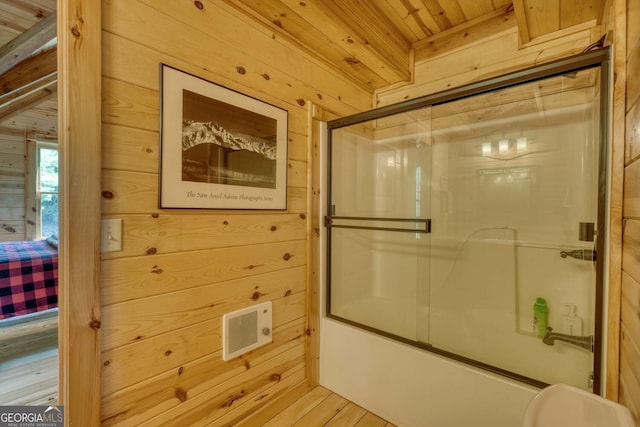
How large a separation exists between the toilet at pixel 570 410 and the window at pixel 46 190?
532 centimetres

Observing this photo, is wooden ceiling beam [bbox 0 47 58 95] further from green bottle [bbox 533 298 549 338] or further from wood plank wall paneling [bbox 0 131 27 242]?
green bottle [bbox 533 298 549 338]

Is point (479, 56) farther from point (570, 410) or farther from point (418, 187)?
point (570, 410)

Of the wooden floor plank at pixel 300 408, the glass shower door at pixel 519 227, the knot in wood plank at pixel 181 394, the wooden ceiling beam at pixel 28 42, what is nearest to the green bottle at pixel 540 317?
the glass shower door at pixel 519 227

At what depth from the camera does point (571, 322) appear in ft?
4.47

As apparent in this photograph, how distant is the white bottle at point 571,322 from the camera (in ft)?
4.25

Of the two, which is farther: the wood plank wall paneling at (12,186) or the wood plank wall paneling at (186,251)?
the wood plank wall paneling at (12,186)

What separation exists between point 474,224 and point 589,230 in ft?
2.24

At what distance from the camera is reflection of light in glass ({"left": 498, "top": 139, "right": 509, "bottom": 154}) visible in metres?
1.74

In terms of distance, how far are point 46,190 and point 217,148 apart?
4430mm

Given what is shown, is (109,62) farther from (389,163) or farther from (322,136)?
(389,163)

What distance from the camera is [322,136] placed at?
1.86m

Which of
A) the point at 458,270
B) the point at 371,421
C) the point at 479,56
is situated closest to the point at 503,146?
the point at 479,56

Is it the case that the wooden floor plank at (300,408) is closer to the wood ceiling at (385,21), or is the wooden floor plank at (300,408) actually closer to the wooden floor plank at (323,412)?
the wooden floor plank at (323,412)

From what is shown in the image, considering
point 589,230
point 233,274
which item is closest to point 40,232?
point 233,274
